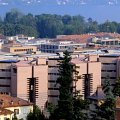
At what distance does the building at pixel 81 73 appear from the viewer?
33.5 m

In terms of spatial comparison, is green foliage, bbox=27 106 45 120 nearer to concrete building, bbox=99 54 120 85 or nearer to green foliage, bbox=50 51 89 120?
green foliage, bbox=50 51 89 120

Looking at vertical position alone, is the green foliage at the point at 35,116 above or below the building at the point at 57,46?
below

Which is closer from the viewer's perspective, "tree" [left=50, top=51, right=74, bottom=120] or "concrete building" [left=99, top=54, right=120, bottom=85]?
"tree" [left=50, top=51, right=74, bottom=120]

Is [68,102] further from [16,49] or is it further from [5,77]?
[16,49]

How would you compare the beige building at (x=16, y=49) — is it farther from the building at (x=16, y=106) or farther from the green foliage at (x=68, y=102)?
the green foliage at (x=68, y=102)

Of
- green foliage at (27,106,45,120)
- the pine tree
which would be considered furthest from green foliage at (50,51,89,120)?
green foliage at (27,106,45,120)

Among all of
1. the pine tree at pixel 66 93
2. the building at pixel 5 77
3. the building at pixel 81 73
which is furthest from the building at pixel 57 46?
the pine tree at pixel 66 93

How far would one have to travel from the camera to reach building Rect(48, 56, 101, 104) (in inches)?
1319

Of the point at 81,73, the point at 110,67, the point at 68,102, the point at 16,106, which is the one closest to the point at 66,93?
the point at 68,102

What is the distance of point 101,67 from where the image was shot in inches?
1414

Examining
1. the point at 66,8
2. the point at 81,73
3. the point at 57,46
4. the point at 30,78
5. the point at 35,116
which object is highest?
the point at 66,8

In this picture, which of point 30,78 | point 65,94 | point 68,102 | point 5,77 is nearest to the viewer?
point 68,102

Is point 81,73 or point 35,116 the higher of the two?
point 81,73

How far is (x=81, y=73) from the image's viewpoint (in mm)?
33938
